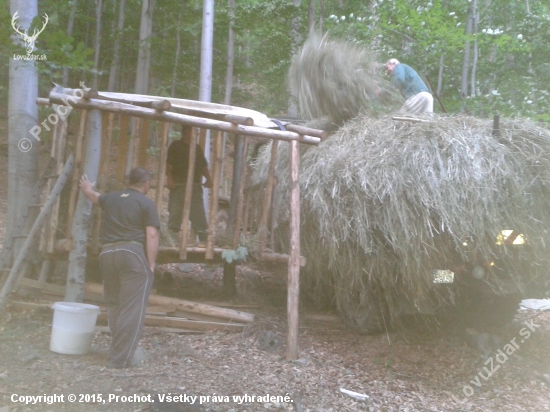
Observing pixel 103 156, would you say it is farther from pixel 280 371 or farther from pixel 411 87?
pixel 411 87

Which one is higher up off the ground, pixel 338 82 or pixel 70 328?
pixel 338 82

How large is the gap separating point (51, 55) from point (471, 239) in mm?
4000

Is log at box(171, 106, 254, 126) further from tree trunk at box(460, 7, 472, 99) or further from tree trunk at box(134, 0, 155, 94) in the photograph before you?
tree trunk at box(134, 0, 155, 94)

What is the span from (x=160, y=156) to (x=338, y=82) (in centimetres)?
265

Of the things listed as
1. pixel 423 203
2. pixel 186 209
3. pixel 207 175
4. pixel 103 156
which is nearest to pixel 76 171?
pixel 103 156

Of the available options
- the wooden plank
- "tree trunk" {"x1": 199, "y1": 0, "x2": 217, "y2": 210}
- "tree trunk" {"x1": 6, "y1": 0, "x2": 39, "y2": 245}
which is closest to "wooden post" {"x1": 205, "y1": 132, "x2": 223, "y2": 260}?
the wooden plank

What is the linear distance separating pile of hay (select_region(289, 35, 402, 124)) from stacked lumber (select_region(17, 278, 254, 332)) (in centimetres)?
287

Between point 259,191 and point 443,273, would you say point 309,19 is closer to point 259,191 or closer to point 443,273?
point 259,191

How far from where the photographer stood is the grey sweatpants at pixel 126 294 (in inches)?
177

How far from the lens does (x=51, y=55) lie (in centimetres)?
446

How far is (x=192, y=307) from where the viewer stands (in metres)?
→ 6.19

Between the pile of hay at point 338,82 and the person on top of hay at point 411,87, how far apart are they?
17cm

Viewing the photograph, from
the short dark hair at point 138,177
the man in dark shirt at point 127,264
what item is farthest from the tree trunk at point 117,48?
the man in dark shirt at point 127,264

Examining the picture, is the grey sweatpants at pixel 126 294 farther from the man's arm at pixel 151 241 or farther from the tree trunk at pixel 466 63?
the tree trunk at pixel 466 63
